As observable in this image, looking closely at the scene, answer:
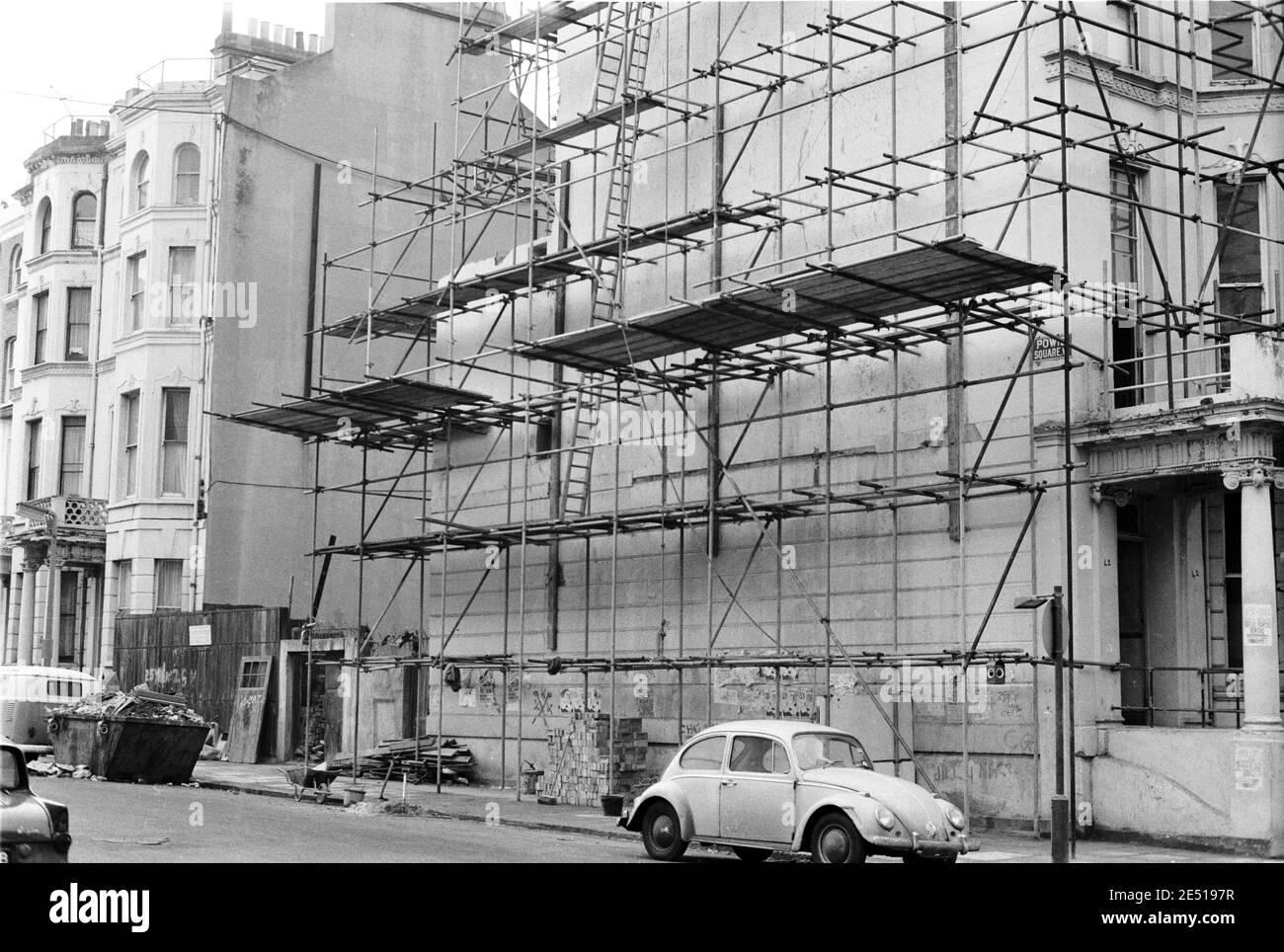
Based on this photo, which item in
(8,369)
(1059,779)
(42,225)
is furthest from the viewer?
(8,369)

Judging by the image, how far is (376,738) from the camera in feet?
99.8

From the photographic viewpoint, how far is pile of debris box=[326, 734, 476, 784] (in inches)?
1101

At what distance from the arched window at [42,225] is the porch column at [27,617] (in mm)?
8633

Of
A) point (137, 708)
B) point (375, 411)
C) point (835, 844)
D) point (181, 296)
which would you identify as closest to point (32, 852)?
point (835, 844)

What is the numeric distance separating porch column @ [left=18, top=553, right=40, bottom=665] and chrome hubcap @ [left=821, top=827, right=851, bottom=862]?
33203 mm

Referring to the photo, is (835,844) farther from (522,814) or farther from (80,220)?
(80,220)

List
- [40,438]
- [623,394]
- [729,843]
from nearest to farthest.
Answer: [729,843] → [623,394] → [40,438]

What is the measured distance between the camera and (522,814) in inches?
912

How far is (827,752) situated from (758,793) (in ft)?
2.82

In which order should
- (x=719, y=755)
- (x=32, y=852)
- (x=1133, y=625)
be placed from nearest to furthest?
1. (x=32, y=852)
2. (x=719, y=755)
3. (x=1133, y=625)

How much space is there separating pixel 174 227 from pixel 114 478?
628 cm

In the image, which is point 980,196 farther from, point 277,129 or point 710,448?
point 277,129

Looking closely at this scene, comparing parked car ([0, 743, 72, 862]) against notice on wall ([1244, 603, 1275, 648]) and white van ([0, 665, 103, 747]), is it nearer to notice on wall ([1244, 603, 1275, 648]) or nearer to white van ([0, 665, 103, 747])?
notice on wall ([1244, 603, 1275, 648])
